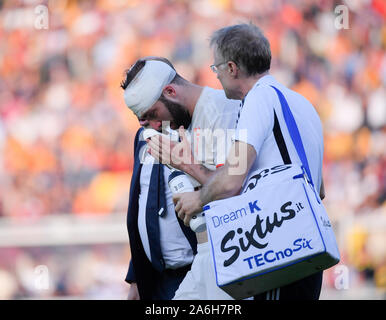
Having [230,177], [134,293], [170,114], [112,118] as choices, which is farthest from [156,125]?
[112,118]

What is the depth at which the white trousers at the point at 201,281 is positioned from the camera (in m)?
2.65

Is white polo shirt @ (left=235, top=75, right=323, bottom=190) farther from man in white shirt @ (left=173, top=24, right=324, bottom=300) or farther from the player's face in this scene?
the player's face

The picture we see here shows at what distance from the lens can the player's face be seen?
2.93m

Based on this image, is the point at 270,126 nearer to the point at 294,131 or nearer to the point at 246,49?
the point at 294,131

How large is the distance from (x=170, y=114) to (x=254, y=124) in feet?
2.33

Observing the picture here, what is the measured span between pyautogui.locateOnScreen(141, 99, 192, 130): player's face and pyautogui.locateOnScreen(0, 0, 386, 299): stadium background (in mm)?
3608

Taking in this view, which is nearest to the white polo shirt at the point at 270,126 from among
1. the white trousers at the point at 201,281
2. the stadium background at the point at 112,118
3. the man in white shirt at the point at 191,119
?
the man in white shirt at the point at 191,119

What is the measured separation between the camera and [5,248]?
21.9ft

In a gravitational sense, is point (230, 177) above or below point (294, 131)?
below

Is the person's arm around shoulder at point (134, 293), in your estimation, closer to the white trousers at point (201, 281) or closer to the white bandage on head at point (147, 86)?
the white trousers at point (201, 281)

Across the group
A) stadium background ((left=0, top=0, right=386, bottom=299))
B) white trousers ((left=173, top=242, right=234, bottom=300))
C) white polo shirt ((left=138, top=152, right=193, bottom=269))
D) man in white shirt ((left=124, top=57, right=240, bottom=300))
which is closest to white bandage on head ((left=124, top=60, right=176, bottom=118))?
man in white shirt ((left=124, top=57, right=240, bottom=300))

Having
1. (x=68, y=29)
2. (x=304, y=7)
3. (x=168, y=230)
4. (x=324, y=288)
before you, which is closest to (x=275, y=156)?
(x=168, y=230)

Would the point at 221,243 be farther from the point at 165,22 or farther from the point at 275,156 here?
the point at 165,22

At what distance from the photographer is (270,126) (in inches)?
93.5
